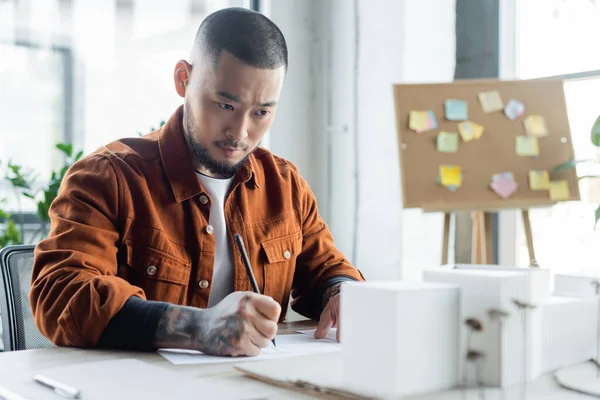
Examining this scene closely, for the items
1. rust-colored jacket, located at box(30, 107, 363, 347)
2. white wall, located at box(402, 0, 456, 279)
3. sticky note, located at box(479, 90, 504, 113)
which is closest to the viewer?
rust-colored jacket, located at box(30, 107, 363, 347)

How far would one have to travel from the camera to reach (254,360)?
1.10 meters

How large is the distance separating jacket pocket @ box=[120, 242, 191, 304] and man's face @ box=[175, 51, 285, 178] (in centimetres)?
26

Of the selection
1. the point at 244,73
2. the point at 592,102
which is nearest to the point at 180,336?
the point at 244,73

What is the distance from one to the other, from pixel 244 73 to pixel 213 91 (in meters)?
0.08

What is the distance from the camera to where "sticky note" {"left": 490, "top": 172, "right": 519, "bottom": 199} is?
128 cm

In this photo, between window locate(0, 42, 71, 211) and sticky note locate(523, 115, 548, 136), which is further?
window locate(0, 42, 71, 211)

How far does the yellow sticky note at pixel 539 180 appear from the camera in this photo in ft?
4.28

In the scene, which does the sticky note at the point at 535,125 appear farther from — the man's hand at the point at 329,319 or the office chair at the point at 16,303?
the office chair at the point at 16,303

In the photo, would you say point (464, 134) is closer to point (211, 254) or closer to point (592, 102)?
point (211, 254)

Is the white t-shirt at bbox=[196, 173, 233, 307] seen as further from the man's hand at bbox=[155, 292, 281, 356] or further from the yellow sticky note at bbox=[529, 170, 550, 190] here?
the yellow sticky note at bbox=[529, 170, 550, 190]

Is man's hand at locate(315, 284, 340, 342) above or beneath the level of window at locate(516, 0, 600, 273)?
beneath

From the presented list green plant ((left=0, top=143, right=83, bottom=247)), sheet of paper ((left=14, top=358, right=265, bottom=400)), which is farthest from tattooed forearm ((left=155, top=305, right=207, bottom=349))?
green plant ((left=0, top=143, right=83, bottom=247))

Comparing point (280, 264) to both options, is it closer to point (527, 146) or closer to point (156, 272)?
point (156, 272)

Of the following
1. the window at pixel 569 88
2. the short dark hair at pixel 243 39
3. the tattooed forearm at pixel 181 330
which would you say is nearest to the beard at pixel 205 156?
the short dark hair at pixel 243 39
